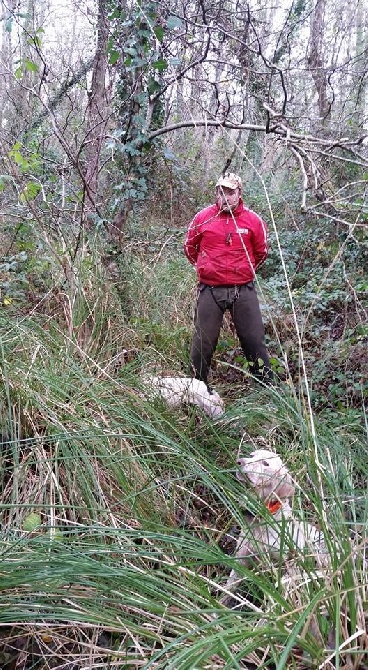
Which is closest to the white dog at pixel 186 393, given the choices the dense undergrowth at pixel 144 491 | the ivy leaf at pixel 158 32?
the dense undergrowth at pixel 144 491

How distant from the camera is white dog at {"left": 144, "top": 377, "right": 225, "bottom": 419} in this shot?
3.23 m

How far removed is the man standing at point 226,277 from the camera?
4.14 metres

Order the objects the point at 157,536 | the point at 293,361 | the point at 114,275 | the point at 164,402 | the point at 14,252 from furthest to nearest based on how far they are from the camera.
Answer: the point at 14,252
the point at 293,361
the point at 114,275
the point at 164,402
the point at 157,536

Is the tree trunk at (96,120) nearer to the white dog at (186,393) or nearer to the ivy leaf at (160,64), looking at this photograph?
the ivy leaf at (160,64)

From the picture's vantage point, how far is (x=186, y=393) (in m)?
3.22

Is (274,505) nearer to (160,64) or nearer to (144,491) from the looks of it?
(144,491)

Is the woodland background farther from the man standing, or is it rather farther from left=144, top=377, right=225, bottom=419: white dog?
the man standing

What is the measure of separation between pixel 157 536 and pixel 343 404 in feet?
9.26

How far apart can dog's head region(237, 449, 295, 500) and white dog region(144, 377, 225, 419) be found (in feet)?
3.30

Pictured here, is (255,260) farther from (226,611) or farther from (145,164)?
(226,611)

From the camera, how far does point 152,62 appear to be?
3.99 m

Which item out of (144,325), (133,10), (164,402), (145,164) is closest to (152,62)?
(133,10)

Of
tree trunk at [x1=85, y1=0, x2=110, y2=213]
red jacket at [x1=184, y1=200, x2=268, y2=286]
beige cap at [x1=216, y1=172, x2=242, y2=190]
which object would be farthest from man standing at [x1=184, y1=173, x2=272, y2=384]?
tree trunk at [x1=85, y1=0, x2=110, y2=213]

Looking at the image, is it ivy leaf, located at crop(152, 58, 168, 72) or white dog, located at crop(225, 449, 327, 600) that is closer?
white dog, located at crop(225, 449, 327, 600)
